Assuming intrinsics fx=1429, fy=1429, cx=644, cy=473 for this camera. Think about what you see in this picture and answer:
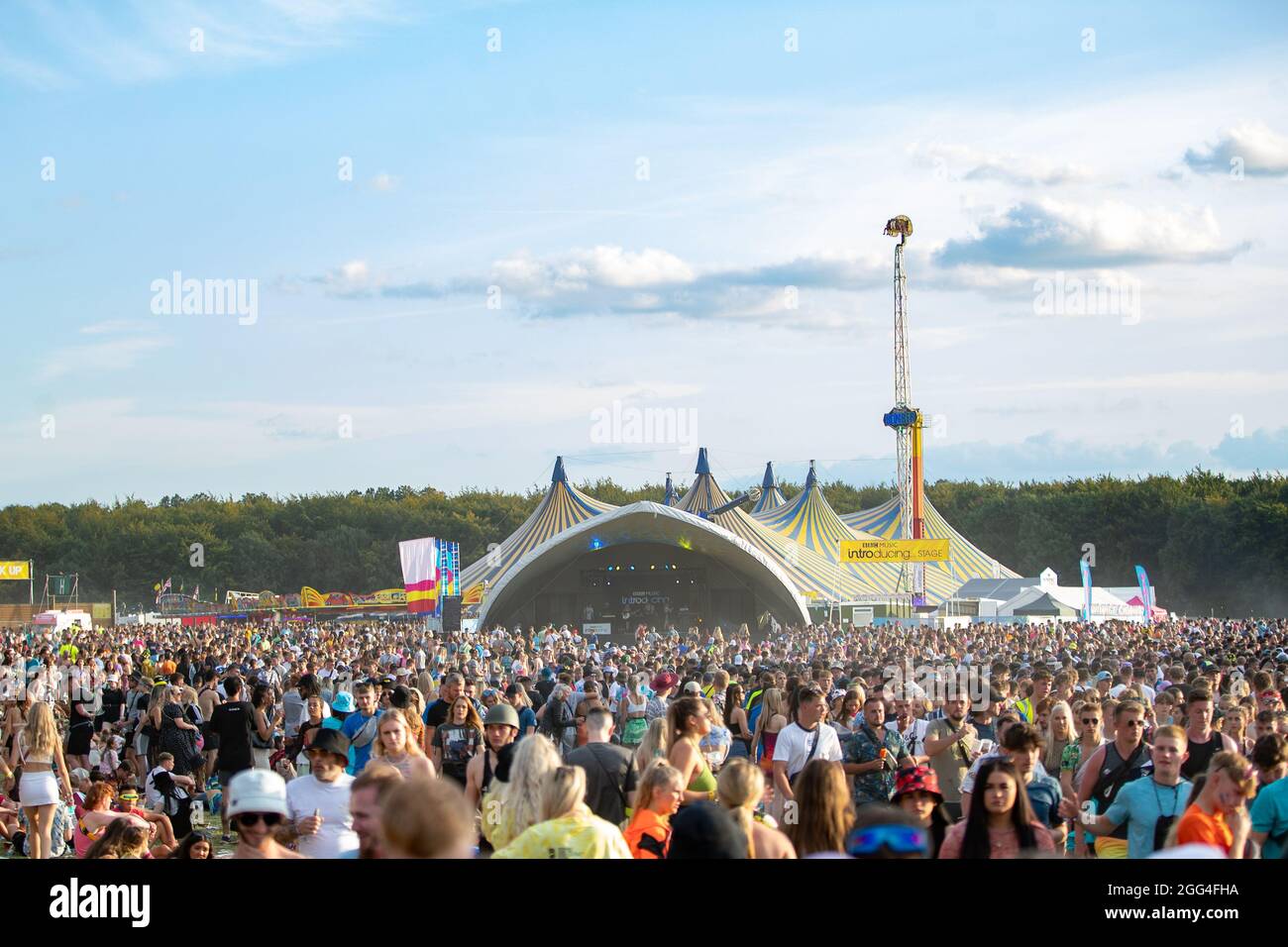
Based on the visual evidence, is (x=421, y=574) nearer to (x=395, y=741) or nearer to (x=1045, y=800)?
(x=395, y=741)

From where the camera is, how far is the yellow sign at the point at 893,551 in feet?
140

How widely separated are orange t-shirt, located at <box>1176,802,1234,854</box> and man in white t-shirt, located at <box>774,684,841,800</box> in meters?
2.48

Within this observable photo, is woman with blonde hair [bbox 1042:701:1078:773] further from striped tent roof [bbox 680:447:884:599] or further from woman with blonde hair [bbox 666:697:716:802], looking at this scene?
striped tent roof [bbox 680:447:884:599]

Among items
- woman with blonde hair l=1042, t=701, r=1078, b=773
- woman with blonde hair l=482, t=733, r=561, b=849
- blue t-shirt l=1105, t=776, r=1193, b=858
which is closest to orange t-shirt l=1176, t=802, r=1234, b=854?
blue t-shirt l=1105, t=776, r=1193, b=858

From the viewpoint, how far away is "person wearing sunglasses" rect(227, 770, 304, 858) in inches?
185

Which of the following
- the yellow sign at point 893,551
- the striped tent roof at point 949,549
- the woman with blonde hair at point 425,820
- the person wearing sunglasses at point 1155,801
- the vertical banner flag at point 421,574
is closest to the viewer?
the woman with blonde hair at point 425,820

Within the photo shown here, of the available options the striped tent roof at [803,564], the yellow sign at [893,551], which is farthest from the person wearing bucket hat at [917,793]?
the striped tent roof at [803,564]

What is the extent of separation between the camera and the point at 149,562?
294 feet

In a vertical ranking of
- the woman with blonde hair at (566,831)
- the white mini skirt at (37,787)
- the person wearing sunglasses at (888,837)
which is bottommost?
the white mini skirt at (37,787)

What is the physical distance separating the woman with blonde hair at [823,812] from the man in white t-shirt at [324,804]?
2087mm

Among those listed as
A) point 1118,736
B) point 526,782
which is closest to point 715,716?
point 1118,736

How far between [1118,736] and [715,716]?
8.94 ft

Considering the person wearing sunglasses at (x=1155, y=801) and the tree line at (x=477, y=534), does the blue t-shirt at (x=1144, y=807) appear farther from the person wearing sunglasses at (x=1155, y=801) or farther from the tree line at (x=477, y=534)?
the tree line at (x=477, y=534)
